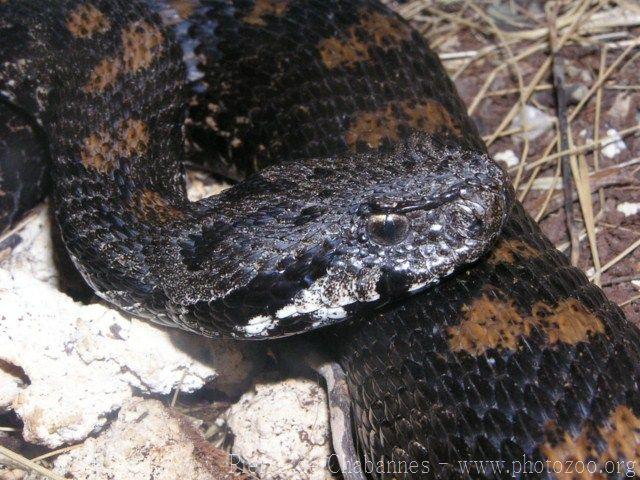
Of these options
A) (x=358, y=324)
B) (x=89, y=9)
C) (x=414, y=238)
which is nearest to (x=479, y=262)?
(x=414, y=238)

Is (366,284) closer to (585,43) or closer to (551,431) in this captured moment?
(551,431)

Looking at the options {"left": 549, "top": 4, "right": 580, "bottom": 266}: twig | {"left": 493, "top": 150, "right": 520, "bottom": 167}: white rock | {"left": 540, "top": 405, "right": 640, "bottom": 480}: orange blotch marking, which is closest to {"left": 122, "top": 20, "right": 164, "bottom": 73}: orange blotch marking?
{"left": 493, "top": 150, "right": 520, "bottom": 167}: white rock

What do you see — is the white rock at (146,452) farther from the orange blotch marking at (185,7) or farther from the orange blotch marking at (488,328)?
the orange blotch marking at (185,7)

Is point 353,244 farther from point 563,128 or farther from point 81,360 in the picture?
point 563,128

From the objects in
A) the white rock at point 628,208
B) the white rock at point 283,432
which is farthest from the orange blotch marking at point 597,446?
the white rock at point 628,208

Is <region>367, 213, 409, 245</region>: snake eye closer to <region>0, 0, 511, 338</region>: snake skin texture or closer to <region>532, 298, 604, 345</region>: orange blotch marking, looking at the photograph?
<region>0, 0, 511, 338</region>: snake skin texture
